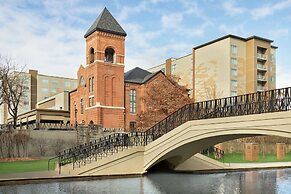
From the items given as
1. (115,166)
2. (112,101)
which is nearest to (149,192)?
(115,166)

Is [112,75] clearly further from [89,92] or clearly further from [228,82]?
[228,82]

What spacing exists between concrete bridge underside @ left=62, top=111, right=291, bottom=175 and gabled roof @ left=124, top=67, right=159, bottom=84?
31.7 m

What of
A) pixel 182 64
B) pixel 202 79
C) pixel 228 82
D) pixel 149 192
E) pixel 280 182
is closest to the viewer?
pixel 149 192

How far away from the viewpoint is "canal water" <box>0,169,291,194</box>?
1780cm

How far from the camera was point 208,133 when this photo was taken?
66.0 feet

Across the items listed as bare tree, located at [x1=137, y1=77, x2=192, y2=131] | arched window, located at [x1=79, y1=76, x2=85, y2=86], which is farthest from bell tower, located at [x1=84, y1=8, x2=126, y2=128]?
bare tree, located at [x1=137, y1=77, x2=192, y2=131]

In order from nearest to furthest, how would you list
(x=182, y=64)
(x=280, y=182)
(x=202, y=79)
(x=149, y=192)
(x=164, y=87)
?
(x=149, y=192) → (x=280, y=182) → (x=164, y=87) → (x=202, y=79) → (x=182, y=64)

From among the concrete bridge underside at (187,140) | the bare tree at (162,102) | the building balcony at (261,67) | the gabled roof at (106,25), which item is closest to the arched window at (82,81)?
the gabled roof at (106,25)

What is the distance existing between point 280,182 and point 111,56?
3915cm

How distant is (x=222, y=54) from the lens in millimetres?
65938

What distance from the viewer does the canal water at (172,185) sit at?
1780 cm

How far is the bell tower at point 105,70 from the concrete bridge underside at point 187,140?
89.7 feet

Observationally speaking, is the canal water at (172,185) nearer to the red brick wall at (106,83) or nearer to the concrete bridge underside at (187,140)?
the concrete bridge underside at (187,140)

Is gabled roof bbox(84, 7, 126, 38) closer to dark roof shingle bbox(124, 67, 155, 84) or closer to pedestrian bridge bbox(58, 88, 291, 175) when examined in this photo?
dark roof shingle bbox(124, 67, 155, 84)
